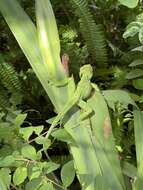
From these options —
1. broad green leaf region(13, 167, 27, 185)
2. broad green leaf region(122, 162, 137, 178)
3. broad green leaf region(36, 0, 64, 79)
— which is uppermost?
broad green leaf region(36, 0, 64, 79)

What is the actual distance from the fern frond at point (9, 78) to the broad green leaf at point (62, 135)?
0.54m

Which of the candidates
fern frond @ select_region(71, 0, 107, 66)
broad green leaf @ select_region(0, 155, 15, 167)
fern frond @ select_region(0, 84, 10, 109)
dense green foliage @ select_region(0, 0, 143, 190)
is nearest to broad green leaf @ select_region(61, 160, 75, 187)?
dense green foliage @ select_region(0, 0, 143, 190)

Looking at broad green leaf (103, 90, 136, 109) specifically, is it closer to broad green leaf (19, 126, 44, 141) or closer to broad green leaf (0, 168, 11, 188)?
broad green leaf (19, 126, 44, 141)

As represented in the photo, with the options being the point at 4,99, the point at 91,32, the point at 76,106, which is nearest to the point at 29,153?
the point at 76,106

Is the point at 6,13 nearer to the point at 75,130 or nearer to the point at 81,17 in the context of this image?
the point at 75,130

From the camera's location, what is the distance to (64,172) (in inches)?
33.6

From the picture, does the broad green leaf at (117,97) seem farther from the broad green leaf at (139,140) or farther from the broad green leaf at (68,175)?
the broad green leaf at (68,175)

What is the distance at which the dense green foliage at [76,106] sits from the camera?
0.89 m

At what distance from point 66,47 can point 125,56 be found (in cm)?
21

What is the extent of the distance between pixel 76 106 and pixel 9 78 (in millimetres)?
505

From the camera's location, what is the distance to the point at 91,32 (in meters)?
1.51

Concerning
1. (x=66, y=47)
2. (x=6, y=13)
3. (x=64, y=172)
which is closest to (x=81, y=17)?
(x=66, y=47)

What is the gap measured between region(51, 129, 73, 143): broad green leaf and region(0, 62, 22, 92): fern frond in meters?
0.54

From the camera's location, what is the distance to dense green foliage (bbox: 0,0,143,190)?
0.89 meters
